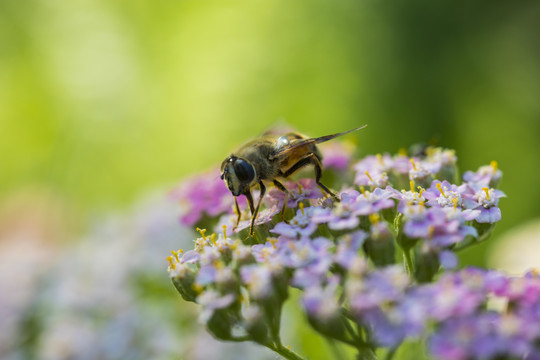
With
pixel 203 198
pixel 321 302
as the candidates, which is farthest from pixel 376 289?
pixel 203 198

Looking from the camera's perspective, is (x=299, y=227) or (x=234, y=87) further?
(x=234, y=87)

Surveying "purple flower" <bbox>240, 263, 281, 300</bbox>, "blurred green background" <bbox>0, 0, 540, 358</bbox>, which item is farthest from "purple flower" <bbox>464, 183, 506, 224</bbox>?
"blurred green background" <bbox>0, 0, 540, 358</bbox>

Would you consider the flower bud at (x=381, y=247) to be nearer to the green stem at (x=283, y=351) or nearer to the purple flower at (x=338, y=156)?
the green stem at (x=283, y=351)

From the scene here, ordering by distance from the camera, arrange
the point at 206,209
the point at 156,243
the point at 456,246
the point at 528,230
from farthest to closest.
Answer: the point at 528,230
the point at 156,243
the point at 206,209
the point at 456,246

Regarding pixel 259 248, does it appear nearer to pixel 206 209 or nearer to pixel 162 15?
pixel 206 209

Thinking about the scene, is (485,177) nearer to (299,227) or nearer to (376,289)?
(299,227)

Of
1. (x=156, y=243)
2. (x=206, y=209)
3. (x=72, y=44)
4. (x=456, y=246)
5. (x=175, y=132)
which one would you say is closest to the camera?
(x=456, y=246)

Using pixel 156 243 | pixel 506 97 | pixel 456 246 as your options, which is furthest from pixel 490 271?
pixel 506 97

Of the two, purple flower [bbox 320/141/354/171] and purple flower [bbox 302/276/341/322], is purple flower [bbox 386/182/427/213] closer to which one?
purple flower [bbox 302/276/341/322]
